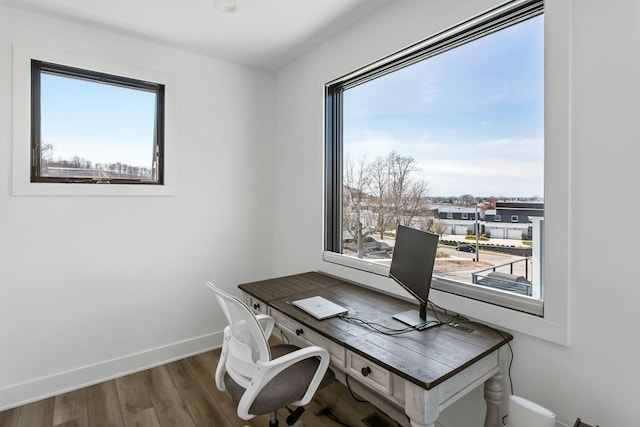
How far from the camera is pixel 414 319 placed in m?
1.66

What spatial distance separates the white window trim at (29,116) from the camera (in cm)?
212

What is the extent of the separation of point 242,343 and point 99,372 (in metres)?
1.72

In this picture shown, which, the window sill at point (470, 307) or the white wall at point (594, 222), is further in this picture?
the window sill at point (470, 307)

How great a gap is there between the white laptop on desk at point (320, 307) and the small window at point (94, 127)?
1.67m

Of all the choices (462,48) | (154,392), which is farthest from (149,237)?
(462,48)

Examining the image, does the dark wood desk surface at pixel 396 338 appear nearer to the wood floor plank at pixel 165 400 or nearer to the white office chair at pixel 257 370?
the white office chair at pixel 257 370

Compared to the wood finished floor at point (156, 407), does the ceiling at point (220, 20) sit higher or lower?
higher

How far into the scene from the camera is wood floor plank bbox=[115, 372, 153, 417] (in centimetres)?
212

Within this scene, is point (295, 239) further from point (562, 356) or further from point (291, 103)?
point (562, 356)

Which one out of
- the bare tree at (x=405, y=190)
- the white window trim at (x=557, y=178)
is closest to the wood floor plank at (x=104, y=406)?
the bare tree at (x=405, y=190)

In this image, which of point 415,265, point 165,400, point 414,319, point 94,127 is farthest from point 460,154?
point 94,127

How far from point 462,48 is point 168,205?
2.44 meters

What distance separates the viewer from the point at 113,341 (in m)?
2.49

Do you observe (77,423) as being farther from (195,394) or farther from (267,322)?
(267,322)
